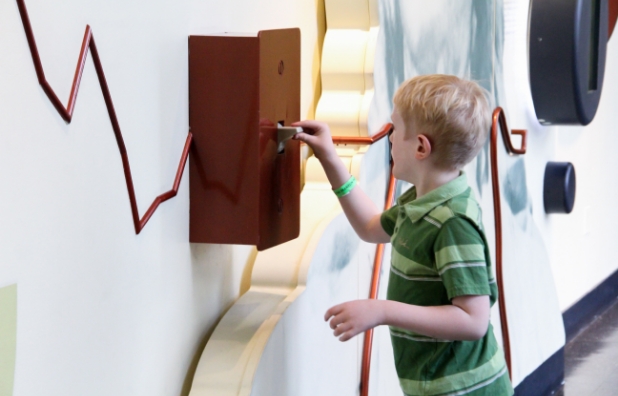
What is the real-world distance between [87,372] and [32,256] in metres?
0.15

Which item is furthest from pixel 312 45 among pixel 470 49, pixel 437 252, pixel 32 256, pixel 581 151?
pixel 581 151

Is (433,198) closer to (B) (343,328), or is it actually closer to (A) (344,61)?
(B) (343,328)

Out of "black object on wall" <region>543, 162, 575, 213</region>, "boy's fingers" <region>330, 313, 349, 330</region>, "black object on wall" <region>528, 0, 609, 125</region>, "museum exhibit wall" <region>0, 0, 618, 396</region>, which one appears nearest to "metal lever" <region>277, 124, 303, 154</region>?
"museum exhibit wall" <region>0, 0, 618, 396</region>

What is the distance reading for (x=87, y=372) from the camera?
736mm

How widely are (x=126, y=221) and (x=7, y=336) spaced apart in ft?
0.70

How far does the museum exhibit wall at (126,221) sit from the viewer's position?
0.63m

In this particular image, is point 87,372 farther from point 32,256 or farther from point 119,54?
point 119,54

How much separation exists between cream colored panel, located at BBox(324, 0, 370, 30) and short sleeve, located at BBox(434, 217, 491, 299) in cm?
51

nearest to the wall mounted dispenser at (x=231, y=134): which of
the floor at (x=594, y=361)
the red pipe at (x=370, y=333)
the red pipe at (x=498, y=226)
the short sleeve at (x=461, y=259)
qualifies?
the short sleeve at (x=461, y=259)

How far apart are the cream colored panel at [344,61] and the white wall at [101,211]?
0.33m

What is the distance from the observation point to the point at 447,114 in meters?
1.01

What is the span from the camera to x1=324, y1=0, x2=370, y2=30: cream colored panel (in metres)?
1.35

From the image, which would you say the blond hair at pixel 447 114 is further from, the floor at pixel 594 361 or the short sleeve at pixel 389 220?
the floor at pixel 594 361

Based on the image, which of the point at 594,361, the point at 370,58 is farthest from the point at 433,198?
the point at 594,361
